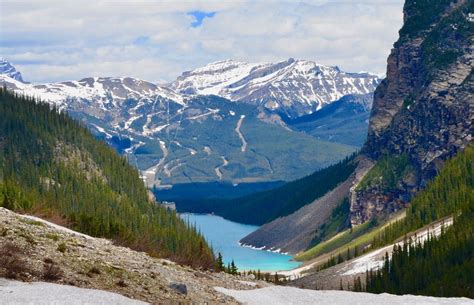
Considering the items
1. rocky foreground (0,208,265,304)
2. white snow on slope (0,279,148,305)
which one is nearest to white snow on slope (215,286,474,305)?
rocky foreground (0,208,265,304)

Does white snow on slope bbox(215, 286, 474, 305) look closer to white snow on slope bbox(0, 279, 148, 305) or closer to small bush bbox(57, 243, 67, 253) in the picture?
small bush bbox(57, 243, 67, 253)

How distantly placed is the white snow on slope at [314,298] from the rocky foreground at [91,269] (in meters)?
1.92

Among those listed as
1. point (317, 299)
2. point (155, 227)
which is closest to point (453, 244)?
point (155, 227)

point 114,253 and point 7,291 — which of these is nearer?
point 7,291

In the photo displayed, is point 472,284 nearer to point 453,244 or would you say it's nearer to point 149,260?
point 453,244

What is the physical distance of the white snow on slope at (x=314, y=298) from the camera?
64688 millimetres

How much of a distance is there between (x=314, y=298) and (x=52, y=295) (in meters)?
23.8

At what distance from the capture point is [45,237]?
64562 millimetres

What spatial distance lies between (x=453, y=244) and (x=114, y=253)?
123576 millimetres

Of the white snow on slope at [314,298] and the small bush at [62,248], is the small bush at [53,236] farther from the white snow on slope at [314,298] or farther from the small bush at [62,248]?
the white snow on slope at [314,298]

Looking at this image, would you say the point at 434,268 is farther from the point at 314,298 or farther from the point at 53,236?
the point at 53,236

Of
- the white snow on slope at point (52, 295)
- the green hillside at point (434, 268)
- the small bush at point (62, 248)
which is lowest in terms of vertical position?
the green hillside at point (434, 268)

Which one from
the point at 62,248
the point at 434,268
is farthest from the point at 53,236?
the point at 434,268

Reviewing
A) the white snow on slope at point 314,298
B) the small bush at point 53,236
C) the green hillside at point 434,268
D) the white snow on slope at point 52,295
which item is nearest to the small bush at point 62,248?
the small bush at point 53,236
